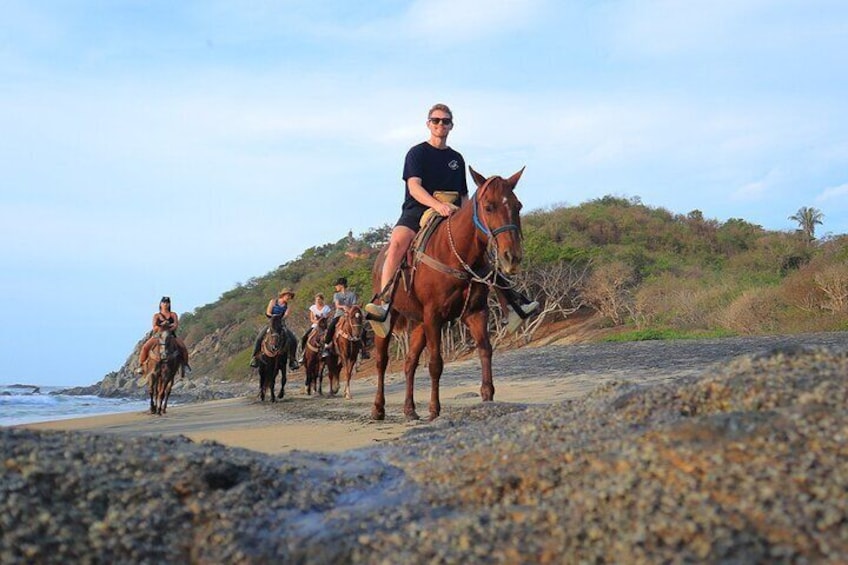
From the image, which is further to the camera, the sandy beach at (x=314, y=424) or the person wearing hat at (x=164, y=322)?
the person wearing hat at (x=164, y=322)

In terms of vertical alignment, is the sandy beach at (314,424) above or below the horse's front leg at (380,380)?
below

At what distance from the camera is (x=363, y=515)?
3004 mm

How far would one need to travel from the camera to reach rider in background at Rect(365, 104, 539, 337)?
8.61 m

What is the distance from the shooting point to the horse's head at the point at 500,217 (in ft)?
23.2

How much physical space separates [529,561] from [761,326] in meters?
23.7

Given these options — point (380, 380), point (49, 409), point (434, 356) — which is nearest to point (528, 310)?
point (434, 356)

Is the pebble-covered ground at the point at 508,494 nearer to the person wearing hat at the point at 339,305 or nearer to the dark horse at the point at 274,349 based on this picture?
the person wearing hat at the point at 339,305

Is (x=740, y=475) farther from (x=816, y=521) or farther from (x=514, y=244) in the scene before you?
(x=514, y=244)

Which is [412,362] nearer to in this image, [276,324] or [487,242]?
[487,242]

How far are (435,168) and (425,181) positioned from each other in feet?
0.59

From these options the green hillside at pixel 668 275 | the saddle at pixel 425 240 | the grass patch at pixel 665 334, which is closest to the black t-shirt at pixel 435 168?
the saddle at pixel 425 240

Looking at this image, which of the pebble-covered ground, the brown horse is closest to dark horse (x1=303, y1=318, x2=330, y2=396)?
the brown horse

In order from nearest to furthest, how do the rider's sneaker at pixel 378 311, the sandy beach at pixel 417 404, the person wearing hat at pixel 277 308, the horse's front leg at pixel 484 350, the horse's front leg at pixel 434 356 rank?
the sandy beach at pixel 417 404
the horse's front leg at pixel 484 350
the horse's front leg at pixel 434 356
the rider's sneaker at pixel 378 311
the person wearing hat at pixel 277 308

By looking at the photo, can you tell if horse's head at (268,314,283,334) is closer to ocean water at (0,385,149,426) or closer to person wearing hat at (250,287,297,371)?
person wearing hat at (250,287,297,371)
